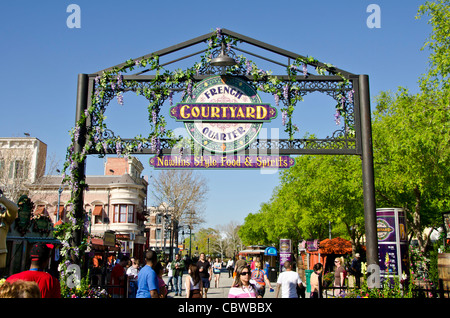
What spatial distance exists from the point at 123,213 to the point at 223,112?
45769mm

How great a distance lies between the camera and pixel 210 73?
39.0 ft

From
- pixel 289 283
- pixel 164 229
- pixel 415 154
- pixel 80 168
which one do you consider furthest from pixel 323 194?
pixel 164 229

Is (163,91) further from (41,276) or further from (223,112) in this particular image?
(41,276)

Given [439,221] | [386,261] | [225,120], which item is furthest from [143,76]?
[439,221]

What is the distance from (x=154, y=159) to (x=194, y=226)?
44878mm

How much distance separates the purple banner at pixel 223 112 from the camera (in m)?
11.5

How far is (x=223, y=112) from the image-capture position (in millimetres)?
11500

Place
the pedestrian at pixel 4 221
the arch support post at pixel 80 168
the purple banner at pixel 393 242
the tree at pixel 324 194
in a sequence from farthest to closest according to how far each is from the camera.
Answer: the tree at pixel 324 194 → the purple banner at pixel 393 242 → the arch support post at pixel 80 168 → the pedestrian at pixel 4 221

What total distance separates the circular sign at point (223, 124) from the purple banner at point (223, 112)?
0.11 metres

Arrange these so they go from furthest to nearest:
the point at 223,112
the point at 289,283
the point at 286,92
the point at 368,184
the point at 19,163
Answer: the point at 19,163 < the point at 286,92 < the point at 223,112 < the point at 368,184 < the point at 289,283

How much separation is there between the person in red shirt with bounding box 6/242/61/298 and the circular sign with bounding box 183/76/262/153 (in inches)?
242

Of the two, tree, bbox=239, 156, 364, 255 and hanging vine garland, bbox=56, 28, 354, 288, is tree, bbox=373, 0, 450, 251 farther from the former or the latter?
hanging vine garland, bbox=56, 28, 354, 288

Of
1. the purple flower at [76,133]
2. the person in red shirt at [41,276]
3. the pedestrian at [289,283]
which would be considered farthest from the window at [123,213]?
the person in red shirt at [41,276]

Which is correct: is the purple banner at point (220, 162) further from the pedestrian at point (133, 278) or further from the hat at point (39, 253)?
the pedestrian at point (133, 278)
